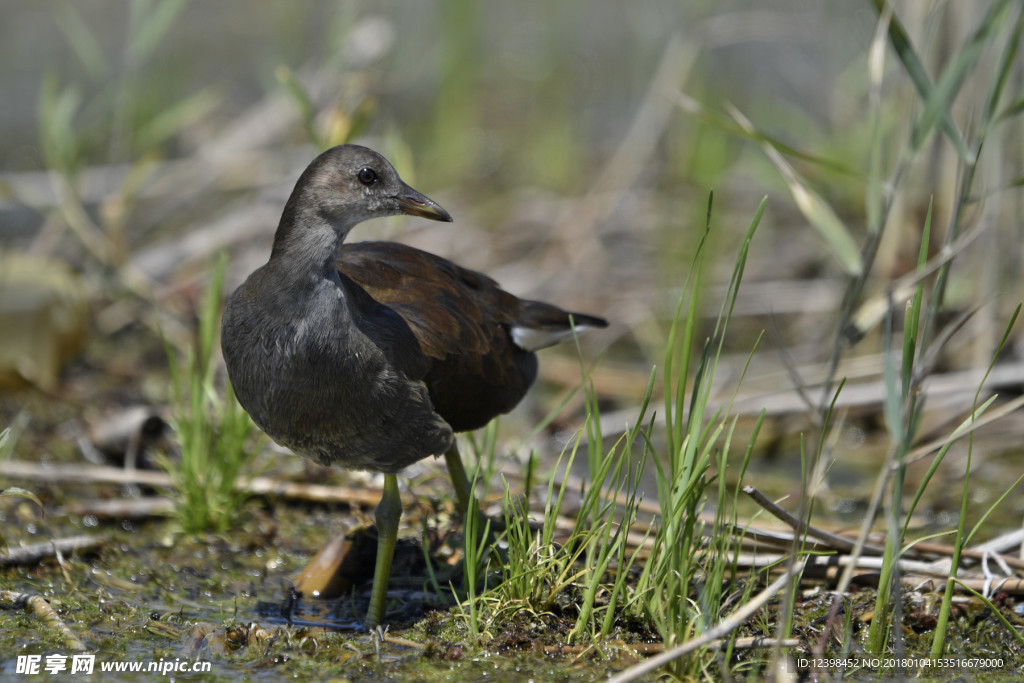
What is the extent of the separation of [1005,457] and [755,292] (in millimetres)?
1613

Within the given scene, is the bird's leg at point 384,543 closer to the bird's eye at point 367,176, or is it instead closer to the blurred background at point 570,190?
the bird's eye at point 367,176

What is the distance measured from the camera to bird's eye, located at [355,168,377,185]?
9.47ft

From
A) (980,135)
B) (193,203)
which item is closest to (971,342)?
(980,135)

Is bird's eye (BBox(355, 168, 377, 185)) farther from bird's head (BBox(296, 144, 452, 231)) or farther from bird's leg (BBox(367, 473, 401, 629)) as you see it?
bird's leg (BBox(367, 473, 401, 629))

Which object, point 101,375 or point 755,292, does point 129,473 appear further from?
point 755,292

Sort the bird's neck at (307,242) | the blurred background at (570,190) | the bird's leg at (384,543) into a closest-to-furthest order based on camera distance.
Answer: the bird's neck at (307,242) → the bird's leg at (384,543) → the blurred background at (570,190)

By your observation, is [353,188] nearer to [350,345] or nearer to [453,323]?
[350,345]

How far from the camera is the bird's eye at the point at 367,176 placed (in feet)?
9.47

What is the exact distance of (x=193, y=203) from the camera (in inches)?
273

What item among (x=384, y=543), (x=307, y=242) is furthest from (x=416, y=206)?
(x=384, y=543)

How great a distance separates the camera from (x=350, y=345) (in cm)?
286

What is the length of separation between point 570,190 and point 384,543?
452 centimetres

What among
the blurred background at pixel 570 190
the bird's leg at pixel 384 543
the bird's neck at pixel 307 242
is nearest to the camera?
the bird's neck at pixel 307 242

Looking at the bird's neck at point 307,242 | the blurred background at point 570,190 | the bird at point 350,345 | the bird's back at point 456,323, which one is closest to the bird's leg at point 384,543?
the bird at point 350,345
